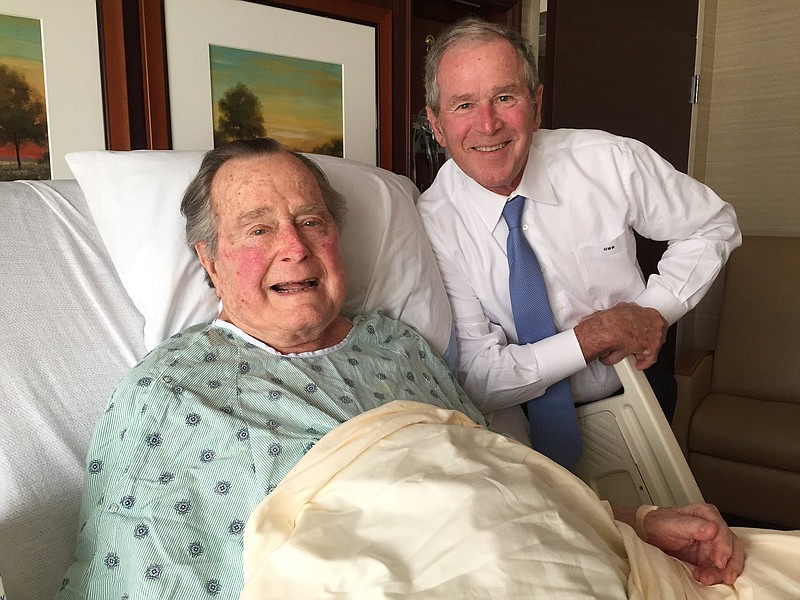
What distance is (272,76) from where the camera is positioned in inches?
70.9

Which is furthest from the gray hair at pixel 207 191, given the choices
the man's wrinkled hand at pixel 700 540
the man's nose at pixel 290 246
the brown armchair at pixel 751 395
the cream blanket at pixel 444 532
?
the brown armchair at pixel 751 395

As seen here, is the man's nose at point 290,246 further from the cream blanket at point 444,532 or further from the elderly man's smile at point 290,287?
the cream blanket at point 444,532

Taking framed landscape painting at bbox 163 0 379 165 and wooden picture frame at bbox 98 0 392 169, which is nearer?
wooden picture frame at bbox 98 0 392 169

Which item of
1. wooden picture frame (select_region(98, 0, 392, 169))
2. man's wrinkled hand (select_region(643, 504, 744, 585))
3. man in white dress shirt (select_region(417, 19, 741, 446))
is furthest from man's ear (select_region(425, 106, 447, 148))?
man's wrinkled hand (select_region(643, 504, 744, 585))

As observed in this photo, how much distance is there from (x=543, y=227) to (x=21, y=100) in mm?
1182

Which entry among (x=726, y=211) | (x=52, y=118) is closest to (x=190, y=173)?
(x=52, y=118)

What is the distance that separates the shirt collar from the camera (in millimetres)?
1622

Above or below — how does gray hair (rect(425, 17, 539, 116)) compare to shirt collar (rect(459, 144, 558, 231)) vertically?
above

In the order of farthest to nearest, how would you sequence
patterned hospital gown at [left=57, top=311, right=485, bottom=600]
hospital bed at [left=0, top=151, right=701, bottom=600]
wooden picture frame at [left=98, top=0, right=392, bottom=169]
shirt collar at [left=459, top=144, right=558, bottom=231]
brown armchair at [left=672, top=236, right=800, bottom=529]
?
brown armchair at [left=672, top=236, right=800, bottom=529]
shirt collar at [left=459, top=144, right=558, bottom=231]
wooden picture frame at [left=98, top=0, right=392, bottom=169]
hospital bed at [left=0, top=151, right=701, bottom=600]
patterned hospital gown at [left=57, top=311, right=485, bottom=600]

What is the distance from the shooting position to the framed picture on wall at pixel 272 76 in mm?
1634

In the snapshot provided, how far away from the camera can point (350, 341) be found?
1.31 meters

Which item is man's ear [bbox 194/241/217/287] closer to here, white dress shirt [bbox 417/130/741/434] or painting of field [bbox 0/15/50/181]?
painting of field [bbox 0/15/50/181]

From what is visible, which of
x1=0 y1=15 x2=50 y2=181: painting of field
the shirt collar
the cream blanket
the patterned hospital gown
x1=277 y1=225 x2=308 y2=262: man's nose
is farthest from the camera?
the shirt collar

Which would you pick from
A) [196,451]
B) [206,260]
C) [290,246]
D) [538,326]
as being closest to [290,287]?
[290,246]
